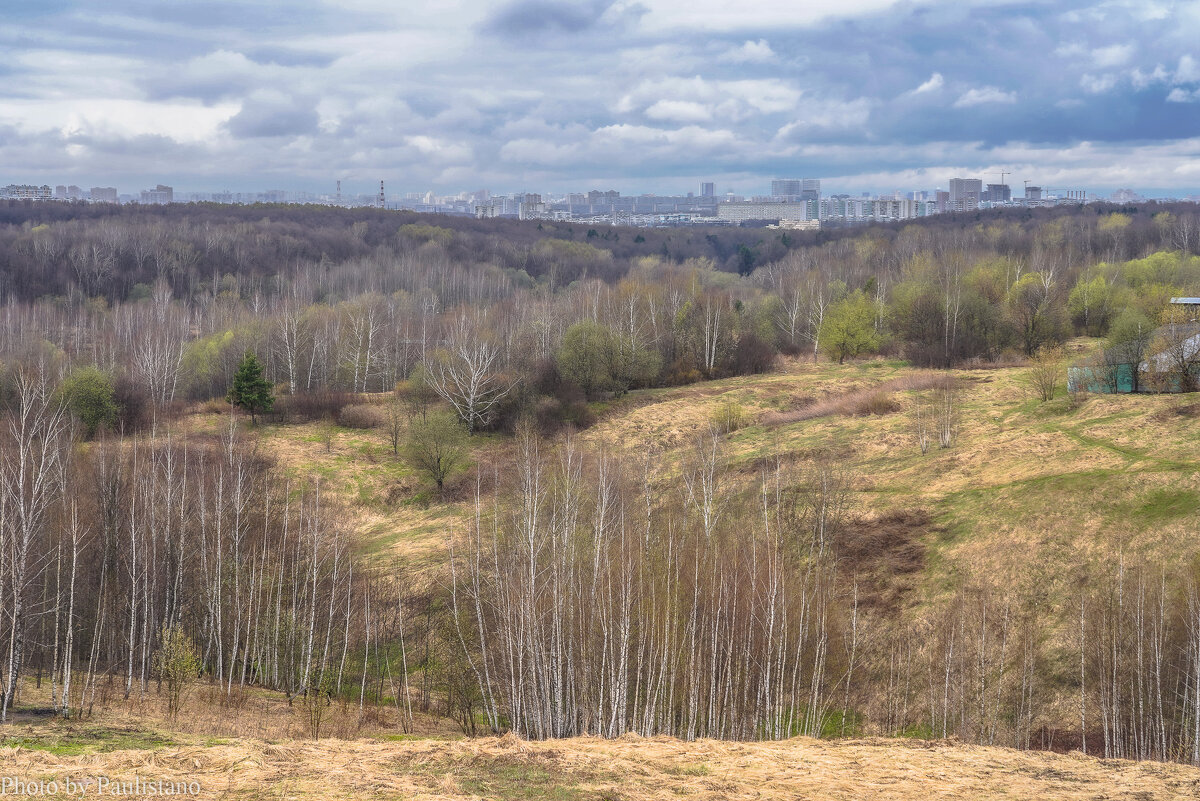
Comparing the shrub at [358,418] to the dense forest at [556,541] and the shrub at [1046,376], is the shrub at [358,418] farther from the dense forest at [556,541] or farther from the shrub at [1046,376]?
the shrub at [1046,376]

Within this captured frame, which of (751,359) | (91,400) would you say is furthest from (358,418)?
(751,359)

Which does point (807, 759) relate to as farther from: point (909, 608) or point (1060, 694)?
point (909, 608)

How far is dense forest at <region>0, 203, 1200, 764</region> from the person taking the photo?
24406 mm

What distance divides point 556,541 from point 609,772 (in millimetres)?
11986

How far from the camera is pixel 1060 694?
24266mm

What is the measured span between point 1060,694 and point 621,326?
49357mm

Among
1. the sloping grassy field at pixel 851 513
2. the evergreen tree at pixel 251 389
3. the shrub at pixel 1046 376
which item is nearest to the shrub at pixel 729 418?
the sloping grassy field at pixel 851 513

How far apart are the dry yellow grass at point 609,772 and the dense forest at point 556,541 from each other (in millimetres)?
4288

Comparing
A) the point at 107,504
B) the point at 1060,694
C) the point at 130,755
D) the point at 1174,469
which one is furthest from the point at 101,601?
the point at 1174,469

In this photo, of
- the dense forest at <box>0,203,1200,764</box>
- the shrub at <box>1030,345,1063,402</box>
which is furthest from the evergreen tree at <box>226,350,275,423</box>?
the shrub at <box>1030,345,1063,402</box>

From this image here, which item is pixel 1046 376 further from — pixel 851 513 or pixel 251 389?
pixel 251 389

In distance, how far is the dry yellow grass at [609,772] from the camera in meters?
15.4

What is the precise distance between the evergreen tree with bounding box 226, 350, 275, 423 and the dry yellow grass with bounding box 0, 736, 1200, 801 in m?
40.7

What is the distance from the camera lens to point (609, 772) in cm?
1697
